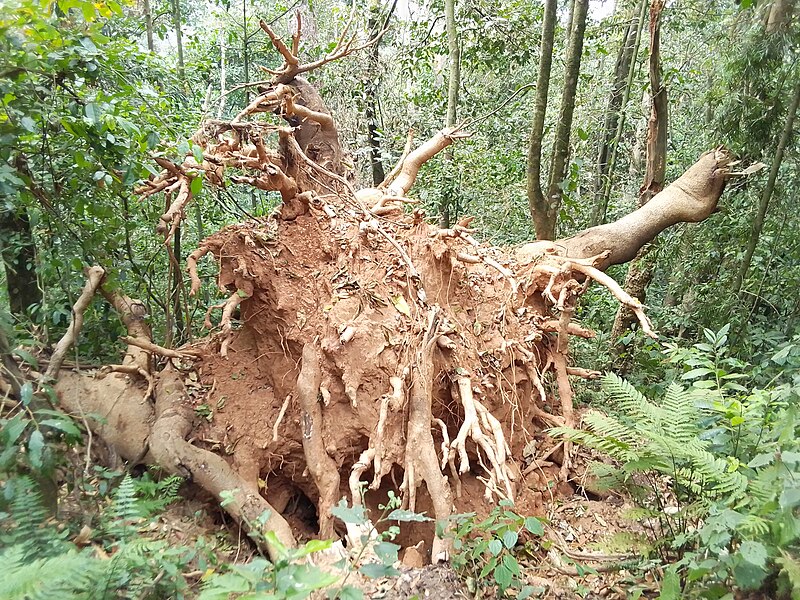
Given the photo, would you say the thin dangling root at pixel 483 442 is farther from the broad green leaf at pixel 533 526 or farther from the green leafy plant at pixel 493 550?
the broad green leaf at pixel 533 526

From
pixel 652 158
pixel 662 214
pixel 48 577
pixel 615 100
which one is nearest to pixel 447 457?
pixel 48 577

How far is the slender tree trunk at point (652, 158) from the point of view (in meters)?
5.90

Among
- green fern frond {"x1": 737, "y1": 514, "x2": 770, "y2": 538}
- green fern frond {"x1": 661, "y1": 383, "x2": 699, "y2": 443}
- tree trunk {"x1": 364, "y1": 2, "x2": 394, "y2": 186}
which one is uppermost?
tree trunk {"x1": 364, "y1": 2, "x2": 394, "y2": 186}

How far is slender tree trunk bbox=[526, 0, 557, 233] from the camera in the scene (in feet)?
19.1

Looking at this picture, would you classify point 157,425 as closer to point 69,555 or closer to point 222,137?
point 69,555

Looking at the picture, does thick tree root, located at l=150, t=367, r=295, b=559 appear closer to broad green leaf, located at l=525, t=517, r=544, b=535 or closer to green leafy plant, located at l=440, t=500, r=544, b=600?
green leafy plant, located at l=440, t=500, r=544, b=600

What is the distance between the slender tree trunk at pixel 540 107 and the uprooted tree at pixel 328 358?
130 centimetres

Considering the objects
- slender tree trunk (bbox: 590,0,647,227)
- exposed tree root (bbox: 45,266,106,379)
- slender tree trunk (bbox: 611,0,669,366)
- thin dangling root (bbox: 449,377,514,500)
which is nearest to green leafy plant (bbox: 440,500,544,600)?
thin dangling root (bbox: 449,377,514,500)

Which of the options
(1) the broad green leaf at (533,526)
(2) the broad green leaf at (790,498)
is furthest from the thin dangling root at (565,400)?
(2) the broad green leaf at (790,498)

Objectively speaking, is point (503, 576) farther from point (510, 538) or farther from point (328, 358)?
point (328, 358)

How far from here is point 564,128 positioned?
611cm

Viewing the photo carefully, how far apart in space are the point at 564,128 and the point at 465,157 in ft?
7.90

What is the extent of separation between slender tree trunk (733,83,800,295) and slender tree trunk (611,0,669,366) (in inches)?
43.3

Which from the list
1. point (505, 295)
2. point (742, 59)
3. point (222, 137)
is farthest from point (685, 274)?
point (222, 137)
